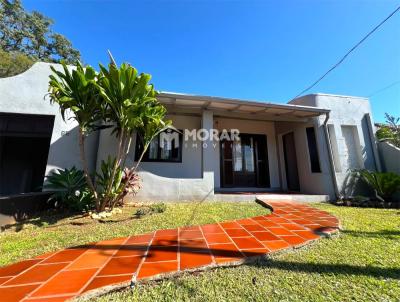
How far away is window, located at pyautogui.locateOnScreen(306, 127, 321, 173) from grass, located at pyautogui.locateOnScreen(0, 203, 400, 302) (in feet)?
10.5

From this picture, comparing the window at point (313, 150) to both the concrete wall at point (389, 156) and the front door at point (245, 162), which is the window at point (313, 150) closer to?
the front door at point (245, 162)

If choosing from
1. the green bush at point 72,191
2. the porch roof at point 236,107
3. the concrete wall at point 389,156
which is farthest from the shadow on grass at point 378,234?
the green bush at point 72,191

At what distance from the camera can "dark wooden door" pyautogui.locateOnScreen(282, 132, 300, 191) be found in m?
7.43

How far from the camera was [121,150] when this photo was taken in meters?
4.02

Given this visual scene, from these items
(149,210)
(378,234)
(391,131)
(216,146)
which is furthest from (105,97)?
→ (391,131)

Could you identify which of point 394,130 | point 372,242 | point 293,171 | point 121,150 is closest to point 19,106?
point 121,150

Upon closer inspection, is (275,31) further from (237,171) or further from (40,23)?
(40,23)

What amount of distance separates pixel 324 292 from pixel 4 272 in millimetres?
3129

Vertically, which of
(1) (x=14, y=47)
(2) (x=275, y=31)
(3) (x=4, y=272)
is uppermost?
(1) (x=14, y=47)

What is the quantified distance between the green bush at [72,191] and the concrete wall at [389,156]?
9321 mm

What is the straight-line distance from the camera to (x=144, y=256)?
2148 millimetres

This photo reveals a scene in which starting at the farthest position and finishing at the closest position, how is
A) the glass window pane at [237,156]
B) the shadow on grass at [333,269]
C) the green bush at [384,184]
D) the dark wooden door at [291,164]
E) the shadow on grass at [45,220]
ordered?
1. the glass window pane at [237,156]
2. the dark wooden door at [291,164]
3. the green bush at [384,184]
4. the shadow on grass at [45,220]
5. the shadow on grass at [333,269]

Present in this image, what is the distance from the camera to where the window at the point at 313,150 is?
21.1 feet

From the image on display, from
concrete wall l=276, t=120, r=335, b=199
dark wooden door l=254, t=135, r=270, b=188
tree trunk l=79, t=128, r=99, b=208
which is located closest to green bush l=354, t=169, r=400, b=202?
concrete wall l=276, t=120, r=335, b=199
